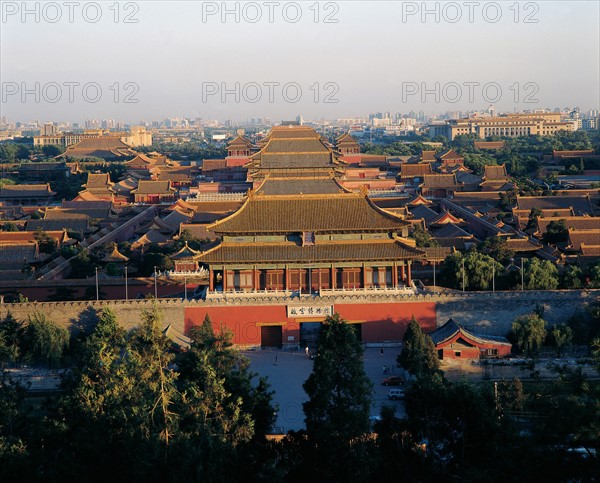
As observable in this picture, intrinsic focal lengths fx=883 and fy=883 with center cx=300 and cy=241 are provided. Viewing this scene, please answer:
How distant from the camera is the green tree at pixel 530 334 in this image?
63.0ft

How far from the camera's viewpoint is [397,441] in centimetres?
1189

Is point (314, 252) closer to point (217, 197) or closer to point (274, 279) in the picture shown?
point (274, 279)

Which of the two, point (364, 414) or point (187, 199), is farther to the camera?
point (187, 199)

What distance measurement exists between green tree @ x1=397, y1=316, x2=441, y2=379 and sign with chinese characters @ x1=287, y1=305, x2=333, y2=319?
9.60 feet

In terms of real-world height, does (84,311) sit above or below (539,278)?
below

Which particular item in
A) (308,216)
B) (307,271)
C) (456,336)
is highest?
(308,216)

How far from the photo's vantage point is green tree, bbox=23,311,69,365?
19.5 metres

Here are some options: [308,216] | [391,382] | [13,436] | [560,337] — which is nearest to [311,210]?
[308,216]

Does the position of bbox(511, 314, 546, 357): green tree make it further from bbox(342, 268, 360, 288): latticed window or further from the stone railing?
the stone railing

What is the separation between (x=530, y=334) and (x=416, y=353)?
340cm

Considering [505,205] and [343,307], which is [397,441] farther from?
[505,205]

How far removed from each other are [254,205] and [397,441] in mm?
10622

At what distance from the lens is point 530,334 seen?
19.3 meters

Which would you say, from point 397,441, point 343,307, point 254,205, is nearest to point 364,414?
point 397,441
